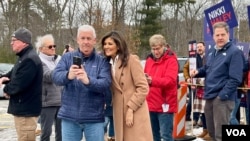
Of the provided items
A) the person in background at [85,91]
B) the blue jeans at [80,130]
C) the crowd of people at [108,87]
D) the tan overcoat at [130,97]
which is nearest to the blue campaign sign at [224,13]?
the crowd of people at [108,87]

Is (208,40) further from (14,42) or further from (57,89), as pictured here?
(14,42)

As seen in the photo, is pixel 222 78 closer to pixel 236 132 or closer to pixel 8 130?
pixel 236 132

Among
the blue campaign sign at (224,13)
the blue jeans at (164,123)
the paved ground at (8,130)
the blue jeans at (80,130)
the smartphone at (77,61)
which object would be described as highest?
the blue campaign sign at (224,13)

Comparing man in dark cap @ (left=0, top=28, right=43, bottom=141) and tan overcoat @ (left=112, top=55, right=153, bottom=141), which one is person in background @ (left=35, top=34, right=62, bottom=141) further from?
tan overcoat @ (left=112, top=55, right=153, bottom=141)

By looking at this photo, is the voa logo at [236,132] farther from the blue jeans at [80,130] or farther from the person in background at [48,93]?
the person in background at [48,93]

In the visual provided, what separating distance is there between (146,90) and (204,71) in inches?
61.7

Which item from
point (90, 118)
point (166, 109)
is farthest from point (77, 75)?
point (166, 109)

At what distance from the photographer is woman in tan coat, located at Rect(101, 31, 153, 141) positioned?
449 centimetres

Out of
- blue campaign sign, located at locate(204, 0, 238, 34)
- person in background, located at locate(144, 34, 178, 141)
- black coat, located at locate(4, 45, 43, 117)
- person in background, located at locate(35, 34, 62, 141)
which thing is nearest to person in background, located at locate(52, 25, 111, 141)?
black coat, located at locate(4, 45, 43, 117)

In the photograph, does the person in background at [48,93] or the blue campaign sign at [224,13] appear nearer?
the person in background at [48,93]

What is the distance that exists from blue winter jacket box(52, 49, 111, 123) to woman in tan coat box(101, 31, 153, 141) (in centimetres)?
15

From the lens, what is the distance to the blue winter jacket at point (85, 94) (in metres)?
Result: 4.30

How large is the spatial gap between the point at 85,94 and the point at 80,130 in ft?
1.38

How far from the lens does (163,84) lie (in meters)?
5.73
